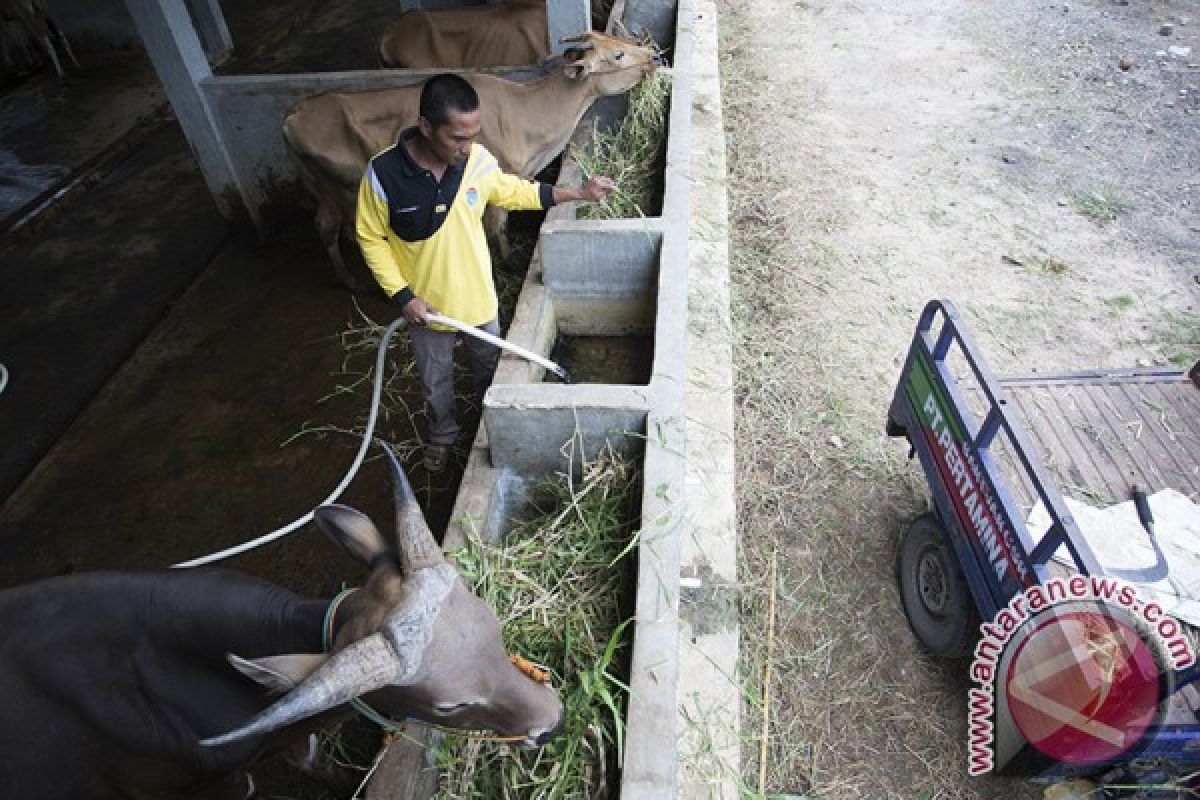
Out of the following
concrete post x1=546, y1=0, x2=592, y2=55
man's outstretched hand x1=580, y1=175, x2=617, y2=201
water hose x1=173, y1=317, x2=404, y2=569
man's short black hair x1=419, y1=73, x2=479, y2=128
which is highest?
man's short black hair x1=419, y1=73, x2=479, y2=128

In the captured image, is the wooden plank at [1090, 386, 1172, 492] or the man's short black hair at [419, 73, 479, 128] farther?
the wooden plank at [1090, 386, 1172, 492]

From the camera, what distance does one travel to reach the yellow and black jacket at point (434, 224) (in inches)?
130

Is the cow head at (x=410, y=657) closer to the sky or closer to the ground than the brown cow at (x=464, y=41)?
closer to the sky

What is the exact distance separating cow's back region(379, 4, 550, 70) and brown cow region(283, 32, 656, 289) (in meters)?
1.31

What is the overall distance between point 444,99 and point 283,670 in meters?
2.25

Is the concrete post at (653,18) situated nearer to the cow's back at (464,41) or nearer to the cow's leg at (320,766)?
the cow's back at (464,41)

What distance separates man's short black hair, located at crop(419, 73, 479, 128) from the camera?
301 cm

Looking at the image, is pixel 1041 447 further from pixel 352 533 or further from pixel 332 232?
pixel 332 232

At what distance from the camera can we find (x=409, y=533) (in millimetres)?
1994

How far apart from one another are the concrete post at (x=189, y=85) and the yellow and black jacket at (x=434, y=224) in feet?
11.6

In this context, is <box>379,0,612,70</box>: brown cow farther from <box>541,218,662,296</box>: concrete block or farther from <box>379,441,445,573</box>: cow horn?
<box>379,441,445,573</box>: cow horn

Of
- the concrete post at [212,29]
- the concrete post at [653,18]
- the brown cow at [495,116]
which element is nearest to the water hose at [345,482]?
the brown cow at [495,116]

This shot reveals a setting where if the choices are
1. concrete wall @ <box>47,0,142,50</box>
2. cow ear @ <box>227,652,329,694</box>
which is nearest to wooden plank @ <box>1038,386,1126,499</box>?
cow ear @ <box>227,652,329,694</box>

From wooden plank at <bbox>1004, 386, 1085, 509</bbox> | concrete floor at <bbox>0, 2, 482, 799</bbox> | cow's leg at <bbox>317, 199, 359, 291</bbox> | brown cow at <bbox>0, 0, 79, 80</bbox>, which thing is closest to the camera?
wooden plank at <bbox>1004, 386, 1085, 509</bbox>
